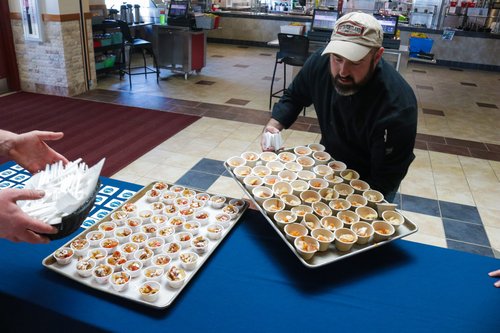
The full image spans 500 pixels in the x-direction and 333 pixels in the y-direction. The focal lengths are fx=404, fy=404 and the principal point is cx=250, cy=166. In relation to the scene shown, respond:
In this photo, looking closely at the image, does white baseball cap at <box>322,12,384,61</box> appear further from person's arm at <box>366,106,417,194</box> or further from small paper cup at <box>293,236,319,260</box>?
small paper cup at <box>293,236,319,260</box>

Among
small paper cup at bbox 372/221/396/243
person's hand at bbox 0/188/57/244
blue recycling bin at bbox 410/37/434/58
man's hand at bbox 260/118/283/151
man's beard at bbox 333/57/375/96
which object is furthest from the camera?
blue recycling bin at bbox 410/37/434/58

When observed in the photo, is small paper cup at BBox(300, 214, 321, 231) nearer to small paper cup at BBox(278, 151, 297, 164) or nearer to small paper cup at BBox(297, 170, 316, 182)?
small paper cup at BBox(297, 170, 316, 182)

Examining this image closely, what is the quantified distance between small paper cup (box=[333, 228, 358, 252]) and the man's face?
2.16 feet

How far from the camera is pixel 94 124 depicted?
4.81 metres

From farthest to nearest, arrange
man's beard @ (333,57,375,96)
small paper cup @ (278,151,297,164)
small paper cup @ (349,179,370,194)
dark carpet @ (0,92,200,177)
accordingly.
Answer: dark carpet @ (0,92,200,177), small paper cup @ (278,151,297,164), man's beard @ (333,57,375,96), small paper cup @ (349,179,370,194)

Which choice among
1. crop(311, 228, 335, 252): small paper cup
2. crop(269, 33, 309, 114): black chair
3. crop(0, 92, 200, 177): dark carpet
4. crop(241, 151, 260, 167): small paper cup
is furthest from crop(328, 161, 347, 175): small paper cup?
crop(269, 33, 309, 114): black chair

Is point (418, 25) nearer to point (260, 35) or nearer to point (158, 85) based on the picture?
point (260, 35)

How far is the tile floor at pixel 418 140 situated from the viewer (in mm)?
3279

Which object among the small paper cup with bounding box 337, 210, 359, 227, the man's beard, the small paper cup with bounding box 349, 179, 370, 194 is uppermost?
the man's beard

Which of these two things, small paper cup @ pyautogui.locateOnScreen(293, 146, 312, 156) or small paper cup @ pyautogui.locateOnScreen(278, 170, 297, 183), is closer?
small paper cup @ pyautogui.locateOnScreen(278, 170, 297, 183)

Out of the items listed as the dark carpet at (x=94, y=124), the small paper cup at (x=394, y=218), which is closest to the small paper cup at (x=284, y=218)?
the small paper cup at (x=394, y=218)

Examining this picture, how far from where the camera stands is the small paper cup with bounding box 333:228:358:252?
1.35 metres

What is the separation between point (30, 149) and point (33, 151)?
1cm

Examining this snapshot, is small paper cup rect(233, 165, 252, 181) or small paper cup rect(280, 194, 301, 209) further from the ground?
small paper cup rect(233, 165, 252, 181)
